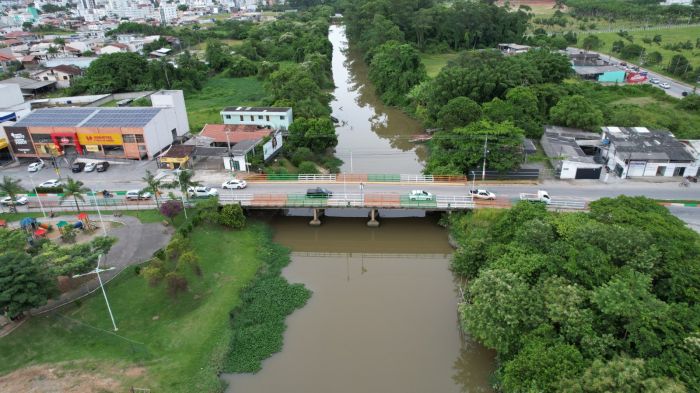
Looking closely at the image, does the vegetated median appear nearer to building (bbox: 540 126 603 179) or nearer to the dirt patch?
the dirt patch

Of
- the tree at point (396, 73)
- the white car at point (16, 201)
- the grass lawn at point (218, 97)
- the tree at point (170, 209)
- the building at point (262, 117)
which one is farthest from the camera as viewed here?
the tree at point (396, 73)

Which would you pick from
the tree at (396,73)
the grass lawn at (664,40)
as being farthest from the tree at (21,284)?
the grass lawn at (664,40)

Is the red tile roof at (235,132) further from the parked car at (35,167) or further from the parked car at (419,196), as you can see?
the parked car at (419,196)

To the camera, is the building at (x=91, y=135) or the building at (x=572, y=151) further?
the building at (x=91, y=135)

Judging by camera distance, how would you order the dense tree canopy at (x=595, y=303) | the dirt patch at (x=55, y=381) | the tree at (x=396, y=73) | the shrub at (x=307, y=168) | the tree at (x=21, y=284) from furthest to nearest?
1. the tree at (x=396, y=73)
2. the shrub at (x=307, y=168)
3. the tree at (x=21, y=284)
4. the dirt patch at (x=55, y=381)
5. the dense tree canopy at (x=595, y=303)

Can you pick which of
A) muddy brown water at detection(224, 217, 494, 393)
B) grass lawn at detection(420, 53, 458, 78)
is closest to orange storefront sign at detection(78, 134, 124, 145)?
muddy brown water at detection(224, 217, 494, 393)

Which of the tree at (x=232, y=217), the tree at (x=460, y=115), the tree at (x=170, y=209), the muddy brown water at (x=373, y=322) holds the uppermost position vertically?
the tree at (x=460, y=115)

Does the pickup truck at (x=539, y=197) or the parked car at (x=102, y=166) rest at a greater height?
the pickup truck at (x=539, y=197)
